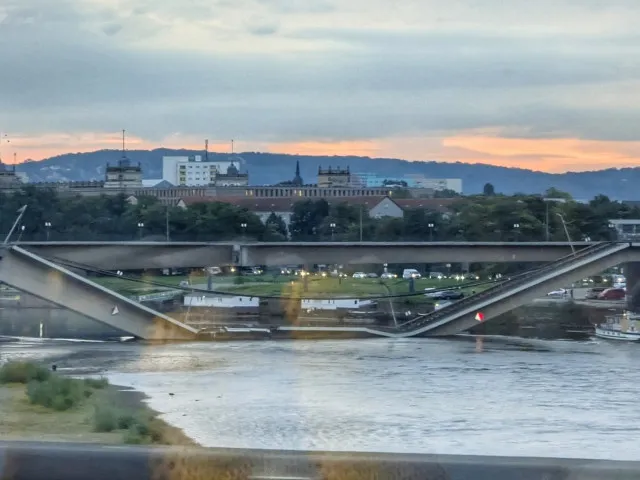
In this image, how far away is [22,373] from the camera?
1836cm

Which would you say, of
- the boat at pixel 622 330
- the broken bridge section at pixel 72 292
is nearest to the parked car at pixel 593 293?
the boat at pixel 622 330

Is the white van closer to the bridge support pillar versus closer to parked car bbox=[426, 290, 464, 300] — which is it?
parked car bbox=[426, 290, 464, 300]

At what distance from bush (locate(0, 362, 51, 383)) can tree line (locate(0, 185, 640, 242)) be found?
21.2 metres

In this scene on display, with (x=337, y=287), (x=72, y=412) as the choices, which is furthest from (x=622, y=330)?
(x=72, y=412)

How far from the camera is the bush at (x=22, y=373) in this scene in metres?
18.1

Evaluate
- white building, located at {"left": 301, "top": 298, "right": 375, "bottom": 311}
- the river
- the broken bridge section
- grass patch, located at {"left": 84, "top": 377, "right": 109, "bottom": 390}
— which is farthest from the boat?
grass patch, located at {"left": 84, "top": 377, "right": 109, "bottom": 390}

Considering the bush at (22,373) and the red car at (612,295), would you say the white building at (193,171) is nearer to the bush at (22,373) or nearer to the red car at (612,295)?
the red car at (612,295)

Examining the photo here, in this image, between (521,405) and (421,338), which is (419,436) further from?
(421,338)

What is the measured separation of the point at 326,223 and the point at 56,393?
126ft

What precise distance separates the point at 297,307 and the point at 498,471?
3411cm

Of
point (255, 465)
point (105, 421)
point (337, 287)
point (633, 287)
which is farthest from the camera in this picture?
point (337, 287)

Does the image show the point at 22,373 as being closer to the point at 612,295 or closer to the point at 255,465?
the point at 255,465

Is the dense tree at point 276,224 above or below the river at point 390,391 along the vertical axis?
above

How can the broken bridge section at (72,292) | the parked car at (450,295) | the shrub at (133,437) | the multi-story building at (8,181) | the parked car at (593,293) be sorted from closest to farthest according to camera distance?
the shrub at (133,437) → the broken bridge section at (72,292) → the parked car at (450,295) → the parked car at (593,293) → the multi-story building at (8,181)
